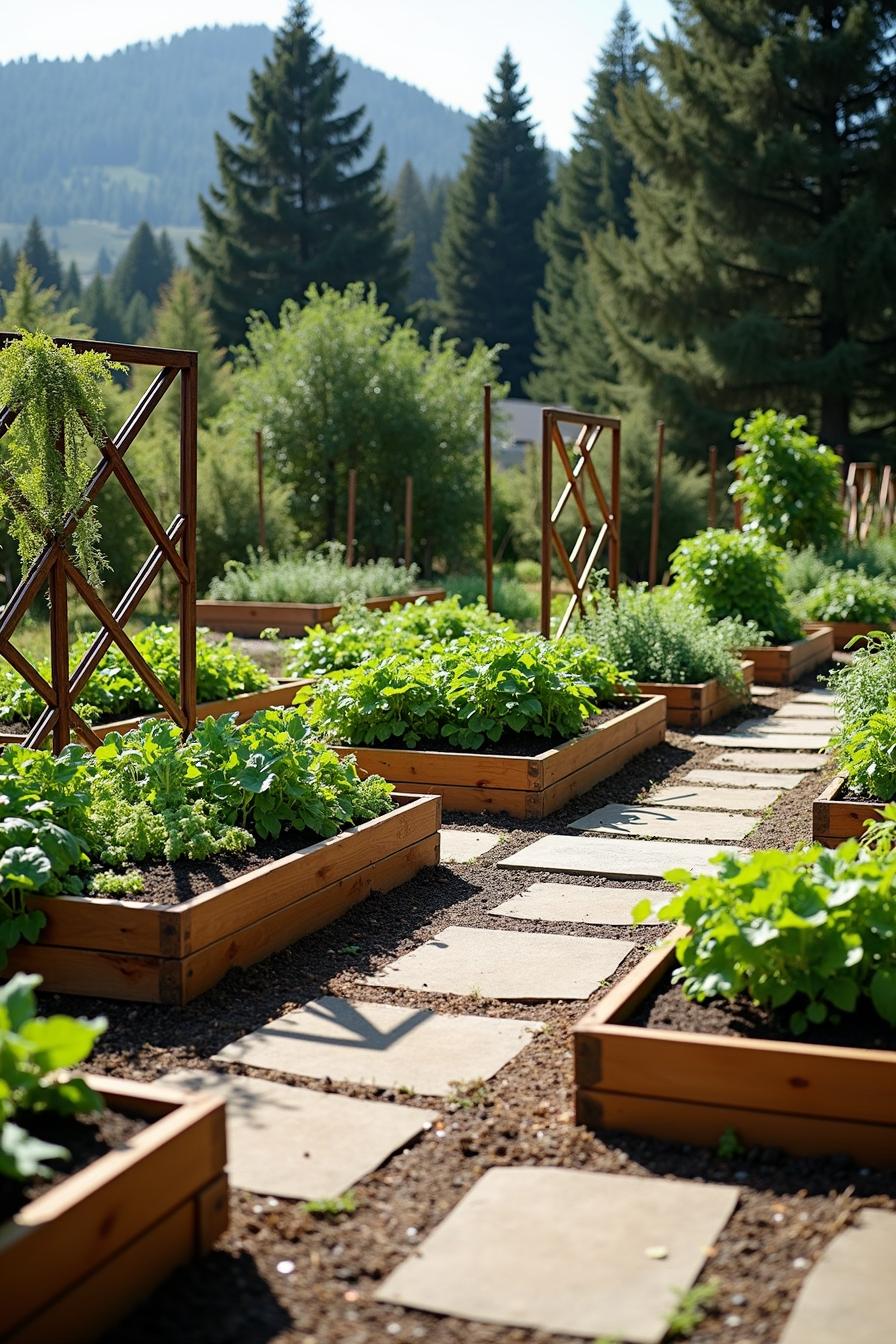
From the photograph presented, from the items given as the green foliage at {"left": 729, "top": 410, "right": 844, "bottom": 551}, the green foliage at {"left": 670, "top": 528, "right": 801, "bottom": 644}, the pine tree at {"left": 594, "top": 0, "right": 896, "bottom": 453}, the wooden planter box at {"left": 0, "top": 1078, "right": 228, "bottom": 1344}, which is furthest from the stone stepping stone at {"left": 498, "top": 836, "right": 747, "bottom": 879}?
the pine tree at {"left": 594, "top": 0, "right": 896, "bottom": 453}

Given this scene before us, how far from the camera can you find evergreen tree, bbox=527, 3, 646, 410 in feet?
139

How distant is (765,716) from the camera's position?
850cm

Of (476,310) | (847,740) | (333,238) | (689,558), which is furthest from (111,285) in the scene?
(847,740)

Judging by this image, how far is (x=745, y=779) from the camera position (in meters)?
6.52

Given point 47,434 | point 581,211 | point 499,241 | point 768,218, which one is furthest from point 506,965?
point 499,241

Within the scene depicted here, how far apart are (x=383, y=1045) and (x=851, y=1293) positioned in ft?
4.61

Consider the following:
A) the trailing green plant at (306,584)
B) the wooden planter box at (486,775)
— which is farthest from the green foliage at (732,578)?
the wooden planter box at (486,775)

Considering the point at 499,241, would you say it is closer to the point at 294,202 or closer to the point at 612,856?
the point at 294,202

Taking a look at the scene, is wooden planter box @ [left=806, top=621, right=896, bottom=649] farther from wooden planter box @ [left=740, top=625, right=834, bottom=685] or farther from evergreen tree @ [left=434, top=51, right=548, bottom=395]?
evergreen tree @ [left=434, top=51, right=548, bottom=395]

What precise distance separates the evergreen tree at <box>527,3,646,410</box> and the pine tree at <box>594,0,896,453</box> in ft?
52.3

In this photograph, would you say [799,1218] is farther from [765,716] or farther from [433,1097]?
[765,716]

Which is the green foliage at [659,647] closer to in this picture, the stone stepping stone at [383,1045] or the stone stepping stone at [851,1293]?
the stone stepping stone at [383,1045]

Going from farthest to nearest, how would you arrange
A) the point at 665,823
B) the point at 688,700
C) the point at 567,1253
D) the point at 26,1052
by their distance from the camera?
the point at 688,700 < the point at 665,823 < the point at 567,1253 < the point at 26,1052

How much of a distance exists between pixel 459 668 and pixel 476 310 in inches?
Answer: 1806
